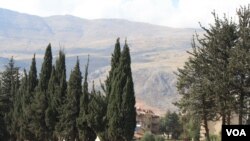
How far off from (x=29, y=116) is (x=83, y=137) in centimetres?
992

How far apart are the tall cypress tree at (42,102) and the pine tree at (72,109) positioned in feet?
12.8

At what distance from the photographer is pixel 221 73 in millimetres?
26078

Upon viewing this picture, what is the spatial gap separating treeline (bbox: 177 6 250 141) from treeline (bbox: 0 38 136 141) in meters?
6.53

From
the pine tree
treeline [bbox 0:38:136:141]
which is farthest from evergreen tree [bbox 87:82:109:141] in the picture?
the pine tree

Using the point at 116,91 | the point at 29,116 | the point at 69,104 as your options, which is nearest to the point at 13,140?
the point at 29,116

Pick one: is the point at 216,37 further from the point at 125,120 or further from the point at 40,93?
the point at 40,93

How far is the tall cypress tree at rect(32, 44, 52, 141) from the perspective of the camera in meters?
45.8

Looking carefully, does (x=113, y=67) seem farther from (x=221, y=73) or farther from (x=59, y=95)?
(x=221, y=73)

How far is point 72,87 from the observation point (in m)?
42.2

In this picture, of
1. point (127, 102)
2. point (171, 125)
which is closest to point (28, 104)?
point (127, 102)

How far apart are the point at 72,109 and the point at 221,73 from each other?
61.3ft

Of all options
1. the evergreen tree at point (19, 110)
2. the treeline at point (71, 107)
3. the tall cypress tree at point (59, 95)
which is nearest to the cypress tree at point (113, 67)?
the treeline at point (71, 107)

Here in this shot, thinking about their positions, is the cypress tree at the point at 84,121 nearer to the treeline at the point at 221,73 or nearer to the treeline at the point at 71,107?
the treeline at the point at 71,107

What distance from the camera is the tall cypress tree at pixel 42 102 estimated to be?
4581 cm
